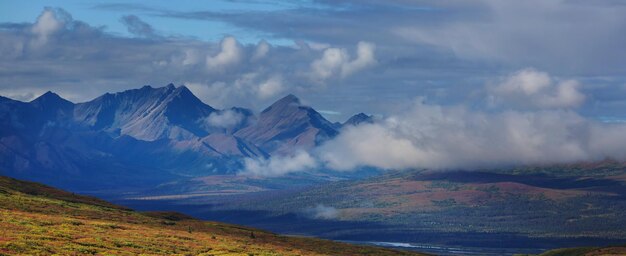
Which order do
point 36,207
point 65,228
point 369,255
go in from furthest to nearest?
point 369,255 < point 36,207 < point 65,228

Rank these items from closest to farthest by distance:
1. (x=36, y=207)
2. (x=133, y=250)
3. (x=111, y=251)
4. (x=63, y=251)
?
(x=63, y=251) < (x=111, y=251) < (x=133, y=250) < (x=36, y=207)

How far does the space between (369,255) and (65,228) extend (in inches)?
3080

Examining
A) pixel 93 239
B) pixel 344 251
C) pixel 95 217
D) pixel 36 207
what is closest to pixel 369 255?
pixel 344 251

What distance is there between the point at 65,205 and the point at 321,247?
57428 mm

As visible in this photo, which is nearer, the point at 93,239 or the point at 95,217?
the point at 93,239

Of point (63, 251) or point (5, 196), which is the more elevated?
point (5, 196)

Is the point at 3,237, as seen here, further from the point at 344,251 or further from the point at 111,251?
the point at 344,251

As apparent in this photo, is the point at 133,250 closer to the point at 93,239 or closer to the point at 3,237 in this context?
the point at 93,239

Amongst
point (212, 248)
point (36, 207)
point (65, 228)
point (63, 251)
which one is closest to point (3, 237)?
point (63, 251)

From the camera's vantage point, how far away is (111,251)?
101m

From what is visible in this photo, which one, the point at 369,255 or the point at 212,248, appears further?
the point at 369,255

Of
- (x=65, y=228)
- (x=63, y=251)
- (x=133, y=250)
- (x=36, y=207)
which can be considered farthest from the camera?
(x=36, y=207)

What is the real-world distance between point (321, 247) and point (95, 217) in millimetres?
51956

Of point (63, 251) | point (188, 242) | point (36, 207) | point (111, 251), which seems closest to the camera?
point (63, 251)
